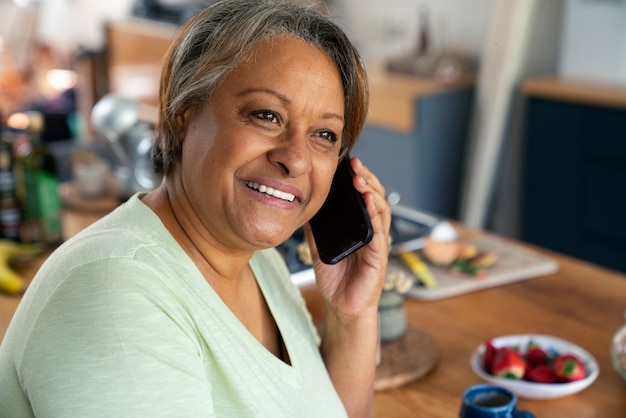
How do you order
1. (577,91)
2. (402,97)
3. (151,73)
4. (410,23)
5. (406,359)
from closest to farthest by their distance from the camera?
(406,359) < (577,91) < (402,97) < (410,23) < (151,73)

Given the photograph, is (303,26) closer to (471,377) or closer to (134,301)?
(134,301)

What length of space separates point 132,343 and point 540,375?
28.4 inches

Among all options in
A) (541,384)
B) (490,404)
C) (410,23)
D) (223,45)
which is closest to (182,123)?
(223,45)

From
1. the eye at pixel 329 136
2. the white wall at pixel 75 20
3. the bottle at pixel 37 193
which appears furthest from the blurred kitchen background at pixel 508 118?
the white wall at pixel 75 20

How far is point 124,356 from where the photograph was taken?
822 mm

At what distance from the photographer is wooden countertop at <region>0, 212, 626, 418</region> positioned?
4.15ft

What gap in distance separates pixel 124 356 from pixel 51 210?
1.21 metres

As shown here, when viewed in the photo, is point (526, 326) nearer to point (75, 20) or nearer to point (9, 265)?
point (9, 265)

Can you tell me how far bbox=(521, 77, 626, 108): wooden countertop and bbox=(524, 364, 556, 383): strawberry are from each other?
1982mm

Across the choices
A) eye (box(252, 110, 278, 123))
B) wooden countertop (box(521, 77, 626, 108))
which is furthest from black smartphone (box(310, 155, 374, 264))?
wooden countertop (box(521, 77, 626, 108))

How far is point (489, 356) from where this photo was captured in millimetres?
1339

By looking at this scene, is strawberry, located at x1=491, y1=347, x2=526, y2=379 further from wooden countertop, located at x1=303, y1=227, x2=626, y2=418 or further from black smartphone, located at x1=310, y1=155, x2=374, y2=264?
black smartphone, located at x1=310, y1=155, x2=374, y2=264

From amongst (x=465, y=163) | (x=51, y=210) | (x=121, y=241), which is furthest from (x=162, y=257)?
(x=465, y=163)

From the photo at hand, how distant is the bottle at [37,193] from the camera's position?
1.94 metres
